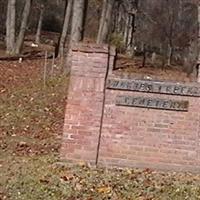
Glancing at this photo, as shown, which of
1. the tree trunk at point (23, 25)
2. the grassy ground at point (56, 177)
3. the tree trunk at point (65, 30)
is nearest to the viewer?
the grassy ground at point (56, 177)

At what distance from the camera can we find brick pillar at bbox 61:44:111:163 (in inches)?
375

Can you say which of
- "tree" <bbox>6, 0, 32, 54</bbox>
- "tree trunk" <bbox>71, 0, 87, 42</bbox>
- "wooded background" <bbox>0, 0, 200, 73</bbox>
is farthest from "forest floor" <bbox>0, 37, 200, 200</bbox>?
"wooded background" <bbox>0, 0, 200, 73</bbox>

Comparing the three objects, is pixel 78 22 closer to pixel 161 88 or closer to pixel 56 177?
pixel 161 88

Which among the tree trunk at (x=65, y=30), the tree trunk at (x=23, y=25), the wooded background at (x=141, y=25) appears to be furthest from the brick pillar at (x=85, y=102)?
the wooded background at (x=141, y=25)

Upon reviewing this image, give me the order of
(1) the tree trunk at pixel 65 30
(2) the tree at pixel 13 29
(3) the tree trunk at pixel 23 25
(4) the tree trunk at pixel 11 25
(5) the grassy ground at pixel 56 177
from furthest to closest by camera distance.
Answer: (3) the tree trunk at pixel 23 25
(2) the tree at pixel 13 29
(4) the tree trunk at pixel 11 25
(1) the tree trunk at pixel 65 30
(5) the grassy ground at pixel 56 177

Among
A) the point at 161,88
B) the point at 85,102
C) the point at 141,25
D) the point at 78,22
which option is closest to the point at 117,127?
the point at 85,102

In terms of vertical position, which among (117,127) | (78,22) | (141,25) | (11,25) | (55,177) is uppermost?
(117,127)

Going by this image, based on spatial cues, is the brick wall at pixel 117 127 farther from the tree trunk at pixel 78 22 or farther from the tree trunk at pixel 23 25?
the tree trunk at pixel 23 25

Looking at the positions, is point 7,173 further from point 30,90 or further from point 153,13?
point 153,13

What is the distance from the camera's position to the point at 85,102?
957 cm

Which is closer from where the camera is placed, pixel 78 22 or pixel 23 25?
pixel 78 22

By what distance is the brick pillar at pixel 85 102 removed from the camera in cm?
952

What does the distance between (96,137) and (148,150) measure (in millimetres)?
835

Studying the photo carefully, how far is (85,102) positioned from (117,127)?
632mm
